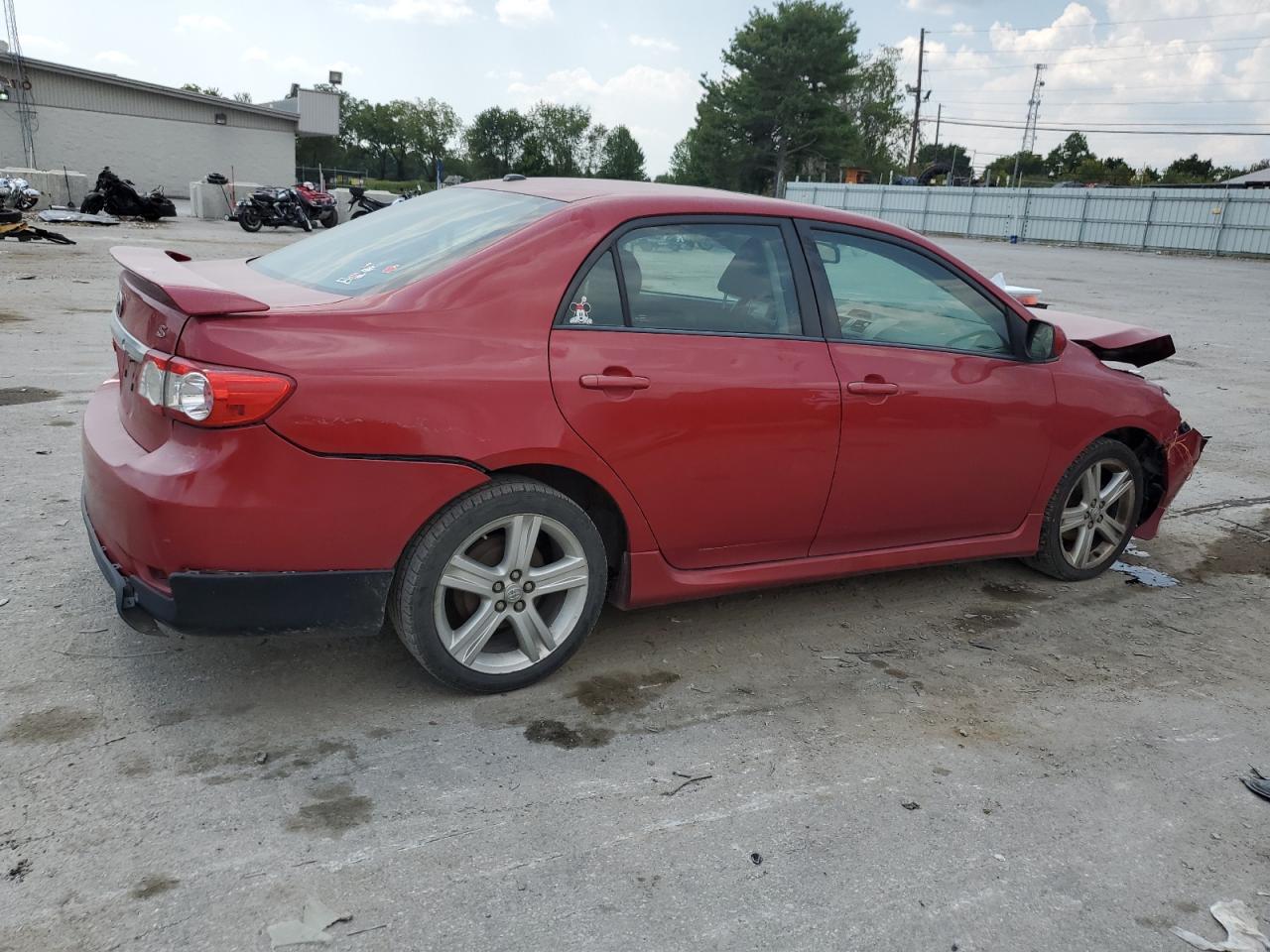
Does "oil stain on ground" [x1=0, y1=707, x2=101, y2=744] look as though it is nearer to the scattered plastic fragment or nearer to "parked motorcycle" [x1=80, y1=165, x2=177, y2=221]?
the scattered plastic fragment

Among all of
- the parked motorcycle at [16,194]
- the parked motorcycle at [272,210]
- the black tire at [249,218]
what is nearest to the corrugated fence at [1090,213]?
the parked motorcycle at [272,210]

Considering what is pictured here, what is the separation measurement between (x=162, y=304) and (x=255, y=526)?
743mm

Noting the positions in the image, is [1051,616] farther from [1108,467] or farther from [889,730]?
[889,730]

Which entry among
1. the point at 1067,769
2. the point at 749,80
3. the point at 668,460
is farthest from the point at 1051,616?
the point at 749,80

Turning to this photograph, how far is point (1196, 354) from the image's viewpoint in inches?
473

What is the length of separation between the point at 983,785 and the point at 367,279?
248 centimetres

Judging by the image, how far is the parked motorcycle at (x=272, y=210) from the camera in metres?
24.0

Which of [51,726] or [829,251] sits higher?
[829,251]

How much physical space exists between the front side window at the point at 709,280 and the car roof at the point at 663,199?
7 cm

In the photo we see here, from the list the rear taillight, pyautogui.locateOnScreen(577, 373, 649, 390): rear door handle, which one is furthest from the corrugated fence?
the rear taillight

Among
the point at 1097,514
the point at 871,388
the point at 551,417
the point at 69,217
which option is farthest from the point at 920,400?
the point at 69,217

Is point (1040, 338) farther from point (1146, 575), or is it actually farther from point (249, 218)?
point (249, 218)

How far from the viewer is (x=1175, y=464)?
16.1ft

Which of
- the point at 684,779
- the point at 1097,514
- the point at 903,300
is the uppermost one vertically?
the point at 903,300
